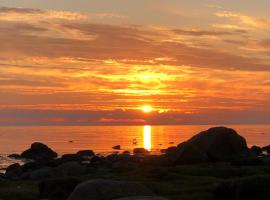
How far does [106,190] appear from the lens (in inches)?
827

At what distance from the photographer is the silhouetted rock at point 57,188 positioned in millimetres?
26359

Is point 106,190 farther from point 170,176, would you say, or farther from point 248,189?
point 170,176

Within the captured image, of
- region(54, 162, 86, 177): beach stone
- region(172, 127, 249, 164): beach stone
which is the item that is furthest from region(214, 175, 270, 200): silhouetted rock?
region(172, 127, 249, 164): beach stone

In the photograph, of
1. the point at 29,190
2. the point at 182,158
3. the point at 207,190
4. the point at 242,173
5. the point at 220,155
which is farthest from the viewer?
the point at 220,155

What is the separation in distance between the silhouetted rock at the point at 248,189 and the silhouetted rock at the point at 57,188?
326 inches

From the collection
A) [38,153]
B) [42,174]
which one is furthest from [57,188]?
[38,153]

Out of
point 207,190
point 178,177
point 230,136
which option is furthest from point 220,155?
point 207,190

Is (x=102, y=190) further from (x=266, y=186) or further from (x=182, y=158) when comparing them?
(x=182, y=158)

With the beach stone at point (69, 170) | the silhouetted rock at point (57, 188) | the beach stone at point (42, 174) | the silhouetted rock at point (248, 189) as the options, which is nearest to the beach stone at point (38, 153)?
the beach stone at point (42, 174)

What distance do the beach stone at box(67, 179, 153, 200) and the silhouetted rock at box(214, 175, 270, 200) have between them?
165 inches

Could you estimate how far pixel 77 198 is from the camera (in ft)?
70.1

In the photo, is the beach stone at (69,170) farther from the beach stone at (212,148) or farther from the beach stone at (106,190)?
the beach stone at (106,190)

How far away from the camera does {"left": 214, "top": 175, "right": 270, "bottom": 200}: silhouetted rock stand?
22.9 meters

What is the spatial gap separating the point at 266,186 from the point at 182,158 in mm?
23713
